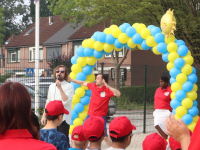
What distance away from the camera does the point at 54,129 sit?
14.2ft

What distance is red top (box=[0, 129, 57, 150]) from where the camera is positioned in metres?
2.12

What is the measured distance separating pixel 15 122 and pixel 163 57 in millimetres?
6884

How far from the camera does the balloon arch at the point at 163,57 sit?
848cm

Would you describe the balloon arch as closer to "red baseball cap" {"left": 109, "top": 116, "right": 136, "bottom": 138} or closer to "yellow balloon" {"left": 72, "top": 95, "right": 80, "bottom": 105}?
"yellow balloon" {"left": 72, "top": 95, "right": 80, "bottom": 105}

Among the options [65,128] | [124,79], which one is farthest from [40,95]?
[65,128]

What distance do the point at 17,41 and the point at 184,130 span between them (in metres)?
47.7

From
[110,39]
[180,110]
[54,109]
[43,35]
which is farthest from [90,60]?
[43,35]

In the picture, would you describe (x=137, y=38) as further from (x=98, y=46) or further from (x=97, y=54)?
(x=97, y=54)

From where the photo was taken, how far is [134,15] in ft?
51.2

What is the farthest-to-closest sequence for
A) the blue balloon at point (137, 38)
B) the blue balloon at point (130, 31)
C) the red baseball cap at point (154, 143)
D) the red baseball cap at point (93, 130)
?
the blue balloon at point (130, 31) → the blue balloon at point (137, 38) → the red baseball cap at point (93, 130) → the red baseball cap at point (154, 143)

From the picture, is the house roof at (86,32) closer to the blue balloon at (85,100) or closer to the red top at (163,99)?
the blue balloon at (85,100)

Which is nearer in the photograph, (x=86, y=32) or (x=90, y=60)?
(x=90, y=60)

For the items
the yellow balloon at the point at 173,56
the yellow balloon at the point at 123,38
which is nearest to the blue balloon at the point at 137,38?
the yellow balloon at the point at 123,38

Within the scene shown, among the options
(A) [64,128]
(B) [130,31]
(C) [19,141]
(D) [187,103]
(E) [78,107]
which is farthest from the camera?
(E) [78,107]
